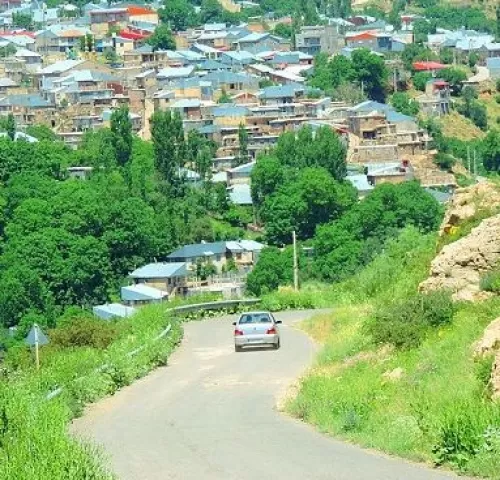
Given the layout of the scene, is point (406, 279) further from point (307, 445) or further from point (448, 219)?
point (307, 445)

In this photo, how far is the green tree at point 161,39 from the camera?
13112 cm

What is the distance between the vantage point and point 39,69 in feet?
409

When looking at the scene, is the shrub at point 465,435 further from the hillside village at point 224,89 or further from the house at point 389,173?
the house at point 389,173

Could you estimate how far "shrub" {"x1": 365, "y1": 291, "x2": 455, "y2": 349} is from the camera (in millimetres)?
18406

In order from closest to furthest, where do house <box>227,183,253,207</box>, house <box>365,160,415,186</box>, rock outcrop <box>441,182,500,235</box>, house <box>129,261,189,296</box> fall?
1. rock outcrop <box>441,182,500,235</box>
2. house <box>129,261,189,296</box>
3. house <box>227,183,253,207</box>
4. house <box>365,160,415,186</box>

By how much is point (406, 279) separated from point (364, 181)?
6224 centimetres

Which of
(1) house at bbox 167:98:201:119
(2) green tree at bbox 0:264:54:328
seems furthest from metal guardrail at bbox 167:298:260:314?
(1) house at bbox 167:98:201:119

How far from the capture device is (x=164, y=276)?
71250 millimetres

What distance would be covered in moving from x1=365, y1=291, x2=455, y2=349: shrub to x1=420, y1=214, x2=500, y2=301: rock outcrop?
76cm

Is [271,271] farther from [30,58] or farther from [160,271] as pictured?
[30,58]

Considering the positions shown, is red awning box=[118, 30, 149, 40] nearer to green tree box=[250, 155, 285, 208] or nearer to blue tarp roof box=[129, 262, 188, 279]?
green tree box=[250, 155, 285, 208]

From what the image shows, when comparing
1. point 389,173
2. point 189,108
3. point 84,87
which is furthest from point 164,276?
point 84,87

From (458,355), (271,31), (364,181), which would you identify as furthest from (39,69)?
(458,355)

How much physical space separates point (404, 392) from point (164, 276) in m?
55.6
